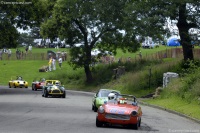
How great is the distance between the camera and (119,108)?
21344 mm

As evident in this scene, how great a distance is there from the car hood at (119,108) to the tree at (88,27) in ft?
121

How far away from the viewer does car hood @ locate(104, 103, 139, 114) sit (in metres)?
20.9

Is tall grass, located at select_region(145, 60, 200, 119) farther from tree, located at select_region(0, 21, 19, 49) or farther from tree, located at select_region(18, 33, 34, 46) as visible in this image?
tree, located at select_region(18, 33, 34, 46)

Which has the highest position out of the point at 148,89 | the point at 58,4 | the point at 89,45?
the point at 58,4

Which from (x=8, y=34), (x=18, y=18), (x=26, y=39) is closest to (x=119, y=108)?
(x=8, y=34)

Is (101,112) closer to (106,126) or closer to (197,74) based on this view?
(106,126)

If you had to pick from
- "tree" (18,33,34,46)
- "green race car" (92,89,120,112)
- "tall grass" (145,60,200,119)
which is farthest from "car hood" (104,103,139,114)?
"tree" (18,33,34,46)

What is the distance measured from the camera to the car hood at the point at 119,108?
2094 centimetres

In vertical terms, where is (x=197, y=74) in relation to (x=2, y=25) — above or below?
below

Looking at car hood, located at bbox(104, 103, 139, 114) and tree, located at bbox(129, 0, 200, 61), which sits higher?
tree, located at bbox(129, 0, 200, 61)

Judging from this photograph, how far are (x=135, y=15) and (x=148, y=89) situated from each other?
6.83m

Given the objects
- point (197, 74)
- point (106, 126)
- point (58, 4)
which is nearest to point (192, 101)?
point (197, 74)

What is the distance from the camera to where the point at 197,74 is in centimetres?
4088

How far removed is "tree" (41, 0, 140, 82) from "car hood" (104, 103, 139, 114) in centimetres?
3692
